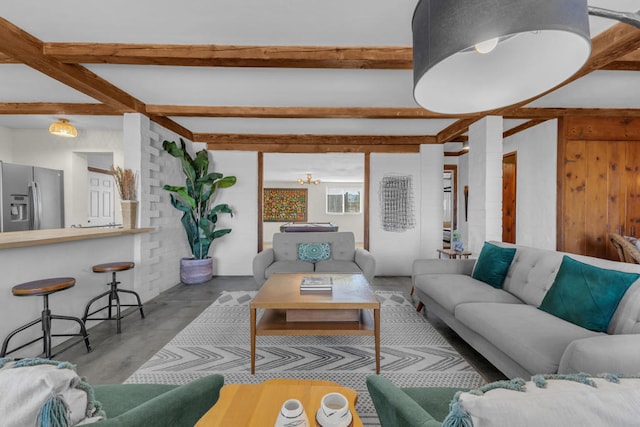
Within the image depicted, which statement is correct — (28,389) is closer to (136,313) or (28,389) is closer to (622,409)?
(622,409)

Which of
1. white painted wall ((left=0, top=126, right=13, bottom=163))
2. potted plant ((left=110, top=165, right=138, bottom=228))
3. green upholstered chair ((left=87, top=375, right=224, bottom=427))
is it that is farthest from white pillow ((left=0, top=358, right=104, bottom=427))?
white painted wall ((left=0, top=126, right=13, bottom=163))

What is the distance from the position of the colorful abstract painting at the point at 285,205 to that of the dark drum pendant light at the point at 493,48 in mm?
9529

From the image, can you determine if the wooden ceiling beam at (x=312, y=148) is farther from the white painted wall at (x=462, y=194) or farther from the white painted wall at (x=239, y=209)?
the white painted wall at (x=462, y=194)

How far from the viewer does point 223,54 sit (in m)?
2.30

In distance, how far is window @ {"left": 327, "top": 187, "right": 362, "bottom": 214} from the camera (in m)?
10.6

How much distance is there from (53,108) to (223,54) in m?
2.77

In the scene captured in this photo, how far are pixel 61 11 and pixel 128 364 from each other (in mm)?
2468

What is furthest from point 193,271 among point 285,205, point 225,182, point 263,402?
point 285,205

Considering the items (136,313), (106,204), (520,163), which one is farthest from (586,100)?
(106,204)

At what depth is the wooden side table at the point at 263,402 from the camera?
1.05 metres

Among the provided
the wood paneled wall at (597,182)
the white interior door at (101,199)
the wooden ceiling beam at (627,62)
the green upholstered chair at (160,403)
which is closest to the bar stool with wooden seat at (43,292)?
the green upholstered chair at (160,403)

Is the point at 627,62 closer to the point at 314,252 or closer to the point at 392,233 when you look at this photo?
the point at 392,233

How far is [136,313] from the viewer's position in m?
3.19

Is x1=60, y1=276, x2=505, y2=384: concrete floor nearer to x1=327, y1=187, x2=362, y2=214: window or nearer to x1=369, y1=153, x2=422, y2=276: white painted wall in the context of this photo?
x1=369, y1=153, x2=422, y2=276: white painted wall
